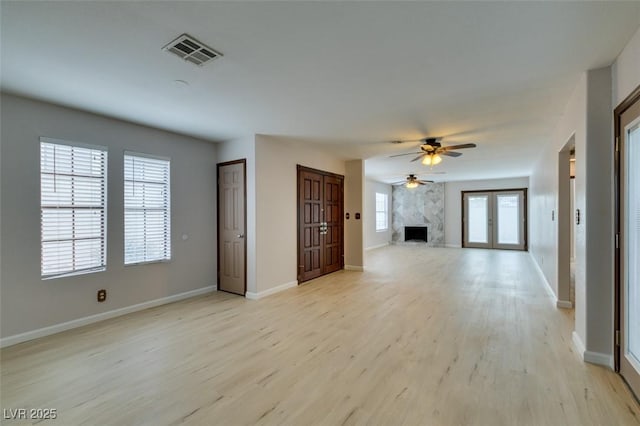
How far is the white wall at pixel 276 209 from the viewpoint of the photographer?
15.1 feet

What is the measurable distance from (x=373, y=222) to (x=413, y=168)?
3.11 m

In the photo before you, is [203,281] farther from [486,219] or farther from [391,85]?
[486,219]

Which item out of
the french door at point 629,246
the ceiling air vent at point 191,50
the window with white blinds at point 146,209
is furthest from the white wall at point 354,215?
the ceiling air vent at point 191,50

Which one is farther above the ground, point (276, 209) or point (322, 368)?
point (276, 209)

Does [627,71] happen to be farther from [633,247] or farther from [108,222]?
[108,222]

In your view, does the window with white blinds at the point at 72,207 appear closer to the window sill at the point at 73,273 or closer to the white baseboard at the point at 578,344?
the window sill at the point at 73,273

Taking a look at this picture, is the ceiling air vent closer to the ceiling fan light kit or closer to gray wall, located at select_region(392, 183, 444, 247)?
the ceiling fan light kit

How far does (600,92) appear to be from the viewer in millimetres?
2506

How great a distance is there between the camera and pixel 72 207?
3.44 m

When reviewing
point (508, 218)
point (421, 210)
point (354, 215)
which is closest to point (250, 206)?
point (354, 215)

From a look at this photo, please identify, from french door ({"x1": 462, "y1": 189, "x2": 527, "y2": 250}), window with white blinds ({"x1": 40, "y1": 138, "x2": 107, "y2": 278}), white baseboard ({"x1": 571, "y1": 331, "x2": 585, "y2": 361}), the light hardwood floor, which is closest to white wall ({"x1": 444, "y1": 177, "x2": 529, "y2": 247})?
french door ({"x1": 462, "y1": 189, "x2": 527, "y2": 250})

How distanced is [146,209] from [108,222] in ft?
1.70

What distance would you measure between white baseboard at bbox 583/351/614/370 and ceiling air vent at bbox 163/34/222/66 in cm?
404

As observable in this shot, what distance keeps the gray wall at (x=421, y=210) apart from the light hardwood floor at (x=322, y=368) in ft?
23.5
